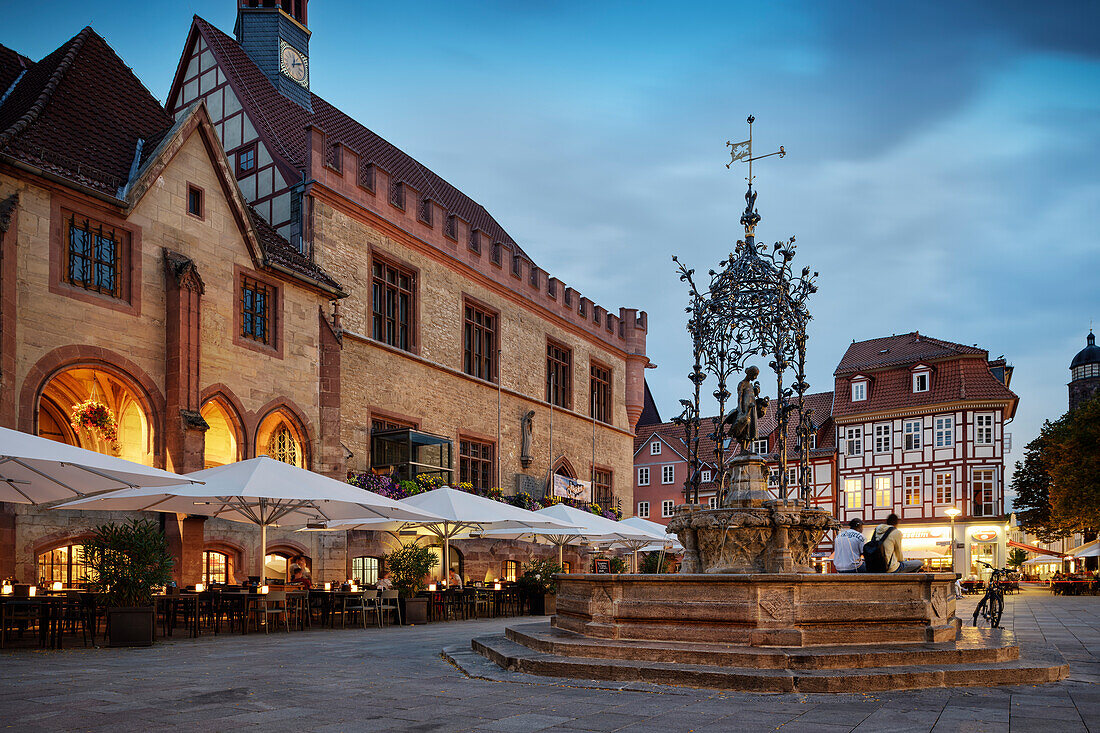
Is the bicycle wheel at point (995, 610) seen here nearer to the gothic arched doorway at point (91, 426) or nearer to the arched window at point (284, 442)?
the arched window at point (284, 442)

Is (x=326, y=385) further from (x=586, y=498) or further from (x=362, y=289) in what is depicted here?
(x=586, y=498)

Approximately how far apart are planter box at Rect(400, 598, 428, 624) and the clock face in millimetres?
20439

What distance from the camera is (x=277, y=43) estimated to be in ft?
105

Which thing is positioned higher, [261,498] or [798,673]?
[261,498]

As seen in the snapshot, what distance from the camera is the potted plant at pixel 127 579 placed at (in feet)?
39.5

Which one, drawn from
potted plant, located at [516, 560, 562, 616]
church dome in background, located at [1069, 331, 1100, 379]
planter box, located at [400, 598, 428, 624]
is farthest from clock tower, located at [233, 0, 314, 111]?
church dome in background, located at [1069, 331, 1100, 379]

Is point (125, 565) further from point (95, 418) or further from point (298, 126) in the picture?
point (298, 126)

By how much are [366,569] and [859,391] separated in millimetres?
39091

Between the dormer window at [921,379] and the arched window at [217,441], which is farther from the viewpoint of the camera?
the dormer window at [921,379]

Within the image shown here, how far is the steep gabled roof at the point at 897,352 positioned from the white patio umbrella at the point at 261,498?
42854 mm

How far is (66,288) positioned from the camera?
16422 mm

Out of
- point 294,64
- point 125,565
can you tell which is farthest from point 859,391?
point 125,565

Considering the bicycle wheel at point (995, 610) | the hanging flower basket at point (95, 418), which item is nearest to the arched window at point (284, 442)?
the hanging flower basket at point (95, 418)

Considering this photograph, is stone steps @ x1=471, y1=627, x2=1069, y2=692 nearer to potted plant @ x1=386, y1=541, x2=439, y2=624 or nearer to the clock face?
potted plant @ x1=386, y1=541, x2=439, y2=624
